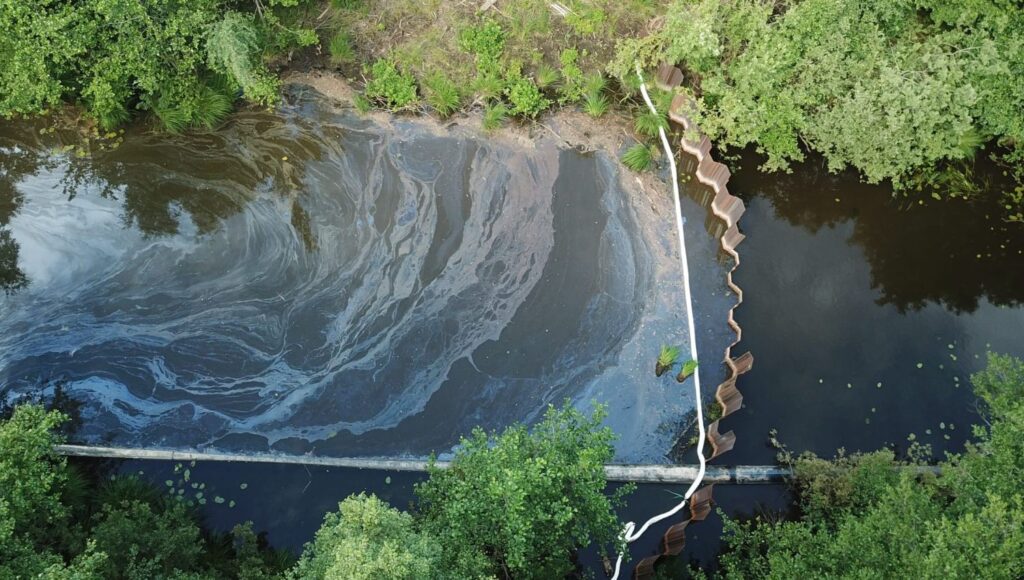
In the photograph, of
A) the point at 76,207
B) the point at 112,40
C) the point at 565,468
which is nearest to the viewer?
the point at 565,468

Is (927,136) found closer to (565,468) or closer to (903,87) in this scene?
(903,87)

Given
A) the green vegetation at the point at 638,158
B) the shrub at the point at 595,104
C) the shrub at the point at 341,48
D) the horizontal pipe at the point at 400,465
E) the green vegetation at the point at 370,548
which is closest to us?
the green vegetation at the point at 370,548

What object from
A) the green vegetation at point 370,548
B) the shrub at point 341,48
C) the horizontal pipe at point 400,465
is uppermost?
the shrub at point 341,48

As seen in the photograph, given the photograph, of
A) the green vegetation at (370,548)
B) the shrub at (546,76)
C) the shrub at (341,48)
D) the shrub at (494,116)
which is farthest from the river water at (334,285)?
the green vegetation at (370,548)

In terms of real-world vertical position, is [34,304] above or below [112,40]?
below

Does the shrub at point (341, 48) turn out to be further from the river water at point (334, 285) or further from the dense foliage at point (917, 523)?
the dense foliage at point (917, 523)

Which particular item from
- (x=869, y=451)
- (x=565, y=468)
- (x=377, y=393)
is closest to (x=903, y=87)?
(x=869, y=451)
